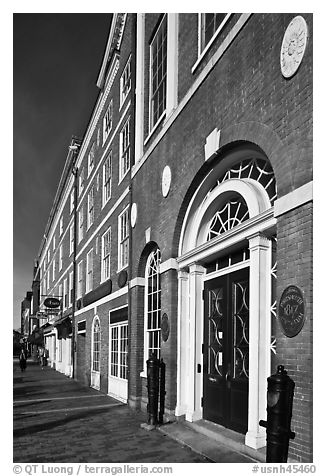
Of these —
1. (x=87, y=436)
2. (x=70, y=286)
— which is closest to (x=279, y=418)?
(x=87, y=436)

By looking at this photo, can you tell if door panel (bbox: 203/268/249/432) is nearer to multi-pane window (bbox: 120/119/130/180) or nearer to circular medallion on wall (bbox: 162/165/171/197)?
circular medallion on wall (bbox: 162/165/171/197)

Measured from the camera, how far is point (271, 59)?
6.54m

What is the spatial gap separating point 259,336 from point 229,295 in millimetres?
1408

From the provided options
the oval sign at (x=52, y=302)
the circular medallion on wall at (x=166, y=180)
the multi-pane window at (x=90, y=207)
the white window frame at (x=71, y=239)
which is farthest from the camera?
the oval sign at (x=52, y=302)

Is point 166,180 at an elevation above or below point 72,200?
below

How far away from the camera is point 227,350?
815 centimetres

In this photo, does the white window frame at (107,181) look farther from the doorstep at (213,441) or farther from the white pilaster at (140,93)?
the doorstep at (213,441)

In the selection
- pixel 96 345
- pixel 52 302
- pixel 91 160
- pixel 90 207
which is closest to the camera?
pixel 96 345

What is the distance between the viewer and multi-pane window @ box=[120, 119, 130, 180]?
54.0 feet

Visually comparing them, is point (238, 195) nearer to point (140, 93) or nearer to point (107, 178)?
point (140, 93)

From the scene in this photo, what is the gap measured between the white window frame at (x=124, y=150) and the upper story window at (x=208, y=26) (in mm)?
7285

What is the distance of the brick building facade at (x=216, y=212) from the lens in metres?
5.86

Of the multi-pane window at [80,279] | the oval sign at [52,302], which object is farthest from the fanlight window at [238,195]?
the oval sign at [52,302]
